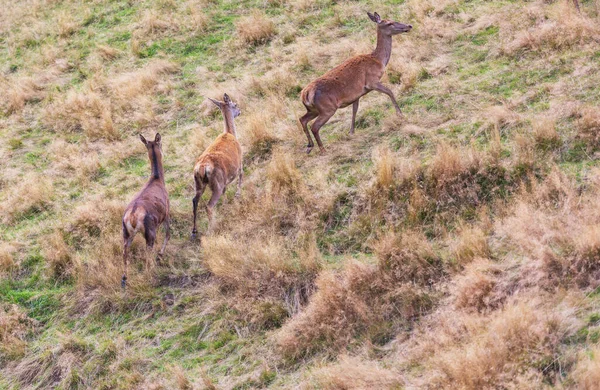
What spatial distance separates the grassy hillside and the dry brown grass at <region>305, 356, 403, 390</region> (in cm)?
2

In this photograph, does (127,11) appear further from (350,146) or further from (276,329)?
(276,329)

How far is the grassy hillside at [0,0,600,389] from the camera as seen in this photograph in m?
7.24

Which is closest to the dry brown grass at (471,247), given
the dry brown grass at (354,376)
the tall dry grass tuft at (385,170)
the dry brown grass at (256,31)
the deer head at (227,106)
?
the dry brown grass at (354,376)

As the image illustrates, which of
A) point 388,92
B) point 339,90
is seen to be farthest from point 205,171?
point 388,92

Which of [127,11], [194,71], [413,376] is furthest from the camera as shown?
[127,11]

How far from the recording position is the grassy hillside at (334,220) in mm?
7238

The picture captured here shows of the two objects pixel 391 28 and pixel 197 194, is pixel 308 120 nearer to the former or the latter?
pixel 197 194

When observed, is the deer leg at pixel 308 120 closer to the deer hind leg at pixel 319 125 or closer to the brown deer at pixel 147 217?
the deer hind leg at pixel 319 125

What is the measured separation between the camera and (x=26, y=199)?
41.4 ft

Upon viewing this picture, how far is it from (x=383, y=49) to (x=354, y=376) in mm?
7161

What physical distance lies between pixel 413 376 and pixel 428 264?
1.67 meters

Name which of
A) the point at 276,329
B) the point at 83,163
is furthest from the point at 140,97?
the point at 276,329

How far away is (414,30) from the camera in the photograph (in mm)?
15047

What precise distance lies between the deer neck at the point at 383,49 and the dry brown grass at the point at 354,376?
258 inches
